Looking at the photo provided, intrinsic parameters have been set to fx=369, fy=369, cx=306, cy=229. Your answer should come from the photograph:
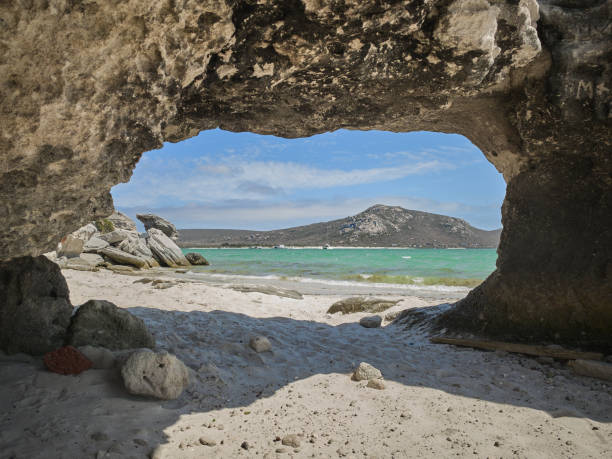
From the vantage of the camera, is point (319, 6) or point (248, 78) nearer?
point (319, 6)

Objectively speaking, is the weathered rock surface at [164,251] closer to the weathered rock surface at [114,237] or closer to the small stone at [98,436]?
the weathered rock surface at [114,237]

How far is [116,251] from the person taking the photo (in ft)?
59.6

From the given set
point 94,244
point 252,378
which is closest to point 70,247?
point 94,244

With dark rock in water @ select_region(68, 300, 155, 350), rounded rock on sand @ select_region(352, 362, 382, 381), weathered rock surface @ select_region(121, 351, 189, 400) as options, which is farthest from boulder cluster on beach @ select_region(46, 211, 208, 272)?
rounded rock on sand @ select_region(352, 362, 382, 381)

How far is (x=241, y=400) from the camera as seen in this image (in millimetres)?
3463

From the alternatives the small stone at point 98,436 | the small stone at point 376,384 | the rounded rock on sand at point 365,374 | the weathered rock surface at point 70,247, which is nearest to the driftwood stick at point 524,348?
the rounded rock on sand at point 365,374

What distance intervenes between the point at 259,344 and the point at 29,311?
8.18ft

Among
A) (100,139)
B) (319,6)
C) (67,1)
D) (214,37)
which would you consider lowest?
(100,139)

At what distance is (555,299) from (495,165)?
2270 mm

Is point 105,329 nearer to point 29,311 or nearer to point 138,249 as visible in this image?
point 29,311

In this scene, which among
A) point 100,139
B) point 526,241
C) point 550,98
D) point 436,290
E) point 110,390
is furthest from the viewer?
point 436,290

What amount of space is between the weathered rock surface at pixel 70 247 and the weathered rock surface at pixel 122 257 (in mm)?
1633

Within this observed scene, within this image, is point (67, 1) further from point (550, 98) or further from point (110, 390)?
point (550, 98)

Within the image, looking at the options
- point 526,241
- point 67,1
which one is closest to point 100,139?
point 67,1
